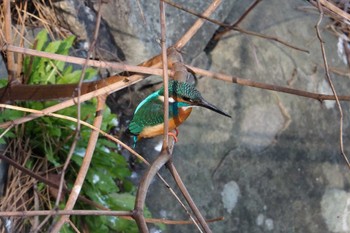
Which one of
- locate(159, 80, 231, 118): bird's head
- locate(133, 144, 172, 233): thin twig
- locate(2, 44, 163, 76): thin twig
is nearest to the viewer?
locate(133, 144, 172, 233): thin twig

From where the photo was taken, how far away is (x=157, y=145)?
12.5 feet

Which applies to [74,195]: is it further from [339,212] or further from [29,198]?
[339,212]

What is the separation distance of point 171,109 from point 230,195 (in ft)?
4.84

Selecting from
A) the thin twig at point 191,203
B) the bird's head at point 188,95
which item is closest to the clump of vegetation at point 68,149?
the bird's head at point 188,95

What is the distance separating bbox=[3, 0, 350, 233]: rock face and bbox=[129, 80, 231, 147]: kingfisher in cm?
105

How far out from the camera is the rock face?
3760 millimetres

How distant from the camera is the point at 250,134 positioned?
4.03 metres

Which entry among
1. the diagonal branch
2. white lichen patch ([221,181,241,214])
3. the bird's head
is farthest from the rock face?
the diagonal branch

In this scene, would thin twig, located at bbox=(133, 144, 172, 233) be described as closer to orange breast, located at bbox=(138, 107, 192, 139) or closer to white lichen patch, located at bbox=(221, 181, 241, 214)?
orange breast, located at bbox=(138, 107, 192, 139)

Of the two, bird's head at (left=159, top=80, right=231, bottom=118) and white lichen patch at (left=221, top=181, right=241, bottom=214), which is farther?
white lichen patch at (left=221, top=181, right=241, bottom=214)

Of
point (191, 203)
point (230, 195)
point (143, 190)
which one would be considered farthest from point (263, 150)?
point (143, 190)

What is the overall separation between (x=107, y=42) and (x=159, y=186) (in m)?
0.90

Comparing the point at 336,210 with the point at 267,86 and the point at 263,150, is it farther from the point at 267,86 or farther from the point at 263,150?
the point at 267,86

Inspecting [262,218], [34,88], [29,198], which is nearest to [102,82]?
[34,88]
